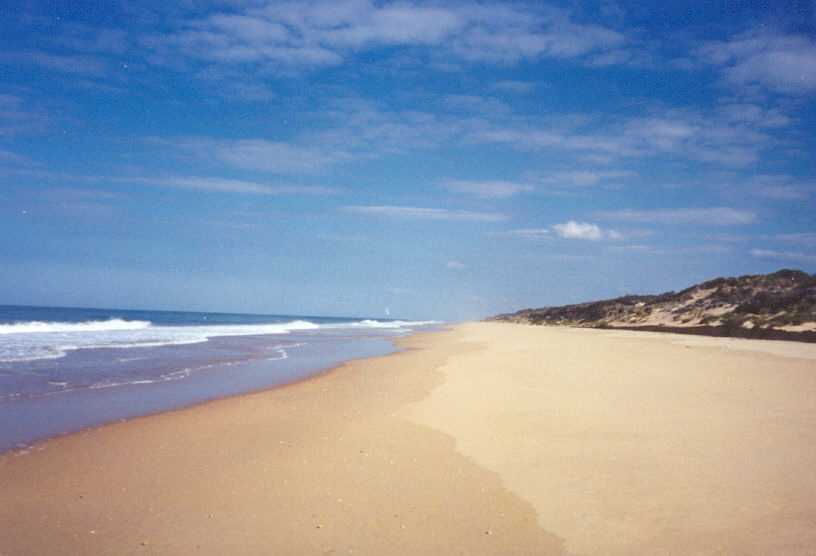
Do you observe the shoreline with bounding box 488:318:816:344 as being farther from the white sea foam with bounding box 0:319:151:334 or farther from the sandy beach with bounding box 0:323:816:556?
the white sea foam with bounding box 0:319:151:334

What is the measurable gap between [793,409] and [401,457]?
6.37 m

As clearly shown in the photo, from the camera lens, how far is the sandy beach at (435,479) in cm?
407

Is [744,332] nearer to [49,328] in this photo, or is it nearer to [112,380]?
[112,380]

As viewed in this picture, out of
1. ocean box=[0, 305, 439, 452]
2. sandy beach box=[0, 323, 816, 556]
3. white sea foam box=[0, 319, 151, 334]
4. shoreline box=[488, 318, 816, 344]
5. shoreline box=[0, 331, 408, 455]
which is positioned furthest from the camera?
white sea foam box=[0, 319, 151, 334]

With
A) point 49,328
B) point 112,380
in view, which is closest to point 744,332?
point 112,380

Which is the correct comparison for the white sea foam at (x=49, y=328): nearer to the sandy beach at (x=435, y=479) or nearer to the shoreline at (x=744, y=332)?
the sandy beach at (x=435, y=479)

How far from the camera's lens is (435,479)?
5.42 meters

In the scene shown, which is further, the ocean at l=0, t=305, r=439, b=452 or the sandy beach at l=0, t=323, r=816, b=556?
the ocean at l=0, t=305, r=439, b=452

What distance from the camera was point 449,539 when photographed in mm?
4090

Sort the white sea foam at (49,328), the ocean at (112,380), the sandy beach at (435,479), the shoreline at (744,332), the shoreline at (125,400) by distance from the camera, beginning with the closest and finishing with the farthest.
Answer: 1. the sandy beach at (435,479)
2. the shoreline at (125,400)
3. the ocean at (112,380)
4. the shoreline at (744,332)
5. the white sea foam at (49,328)

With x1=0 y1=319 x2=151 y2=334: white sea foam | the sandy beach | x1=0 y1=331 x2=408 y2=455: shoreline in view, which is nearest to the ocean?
x1=0 y1=331 x2=408 y2=455: shoreline

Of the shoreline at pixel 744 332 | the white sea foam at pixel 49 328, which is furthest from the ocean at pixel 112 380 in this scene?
the shoreline at pixel 744 332

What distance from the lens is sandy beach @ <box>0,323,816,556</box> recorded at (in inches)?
160

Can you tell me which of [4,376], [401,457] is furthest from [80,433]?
[4,376]
